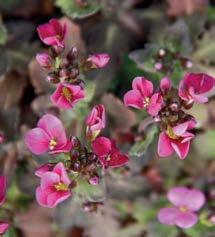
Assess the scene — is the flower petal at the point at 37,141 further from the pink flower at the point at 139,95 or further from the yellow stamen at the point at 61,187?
the pink flower at the point at 139,95

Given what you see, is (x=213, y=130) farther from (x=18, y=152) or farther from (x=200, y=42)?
(x=18, y=152)

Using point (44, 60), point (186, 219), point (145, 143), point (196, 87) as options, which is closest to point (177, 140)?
point (196, 87)

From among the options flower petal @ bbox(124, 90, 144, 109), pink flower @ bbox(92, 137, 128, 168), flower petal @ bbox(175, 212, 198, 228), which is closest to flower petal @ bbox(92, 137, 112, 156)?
pink flower @ bbox(92, 137, 128, 168)

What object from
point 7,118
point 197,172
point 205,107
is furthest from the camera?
point 197,172

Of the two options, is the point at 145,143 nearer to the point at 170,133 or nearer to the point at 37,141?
the point at 170,133

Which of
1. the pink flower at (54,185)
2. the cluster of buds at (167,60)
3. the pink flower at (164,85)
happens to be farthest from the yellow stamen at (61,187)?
the cluster of buds at (167,60)

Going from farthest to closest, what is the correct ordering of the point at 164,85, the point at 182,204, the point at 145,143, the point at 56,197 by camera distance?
the point at 182,204 → the point at 145,143 → the point at 164,85 → the point at 56,197

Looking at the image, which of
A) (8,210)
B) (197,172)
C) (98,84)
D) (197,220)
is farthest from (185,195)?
(8,210)
